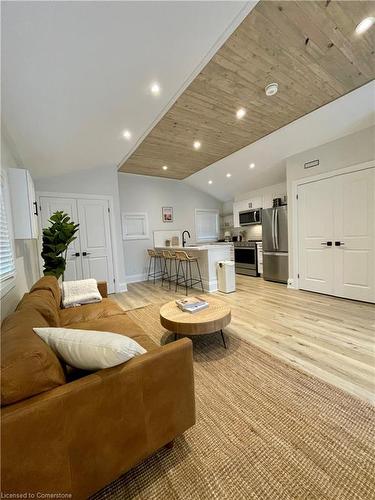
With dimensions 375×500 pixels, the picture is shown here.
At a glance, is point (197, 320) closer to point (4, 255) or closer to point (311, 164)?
point (4, 255)

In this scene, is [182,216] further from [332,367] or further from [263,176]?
[332,367]

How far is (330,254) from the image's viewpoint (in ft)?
12.1

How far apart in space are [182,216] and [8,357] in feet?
20.4

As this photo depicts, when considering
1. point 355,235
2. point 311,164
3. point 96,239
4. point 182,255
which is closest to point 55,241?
point 96,239

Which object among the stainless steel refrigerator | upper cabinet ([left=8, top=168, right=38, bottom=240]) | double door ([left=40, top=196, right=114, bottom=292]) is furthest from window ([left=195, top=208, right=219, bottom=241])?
upper cabinet ([left=8, top=168, right=38, bottom=240])

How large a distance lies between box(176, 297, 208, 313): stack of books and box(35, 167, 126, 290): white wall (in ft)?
9.87

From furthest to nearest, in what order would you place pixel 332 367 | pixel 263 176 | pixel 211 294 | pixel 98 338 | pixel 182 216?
pixel 182 216 < pixel 263 176 < pixel 211 294 < pixel 332 367 < pixel 98 338

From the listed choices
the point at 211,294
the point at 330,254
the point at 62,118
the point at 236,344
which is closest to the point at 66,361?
the point at 236,344

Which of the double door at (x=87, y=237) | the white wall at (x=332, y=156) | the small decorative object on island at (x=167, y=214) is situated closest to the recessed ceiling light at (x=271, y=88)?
the white wall at (x=332, y=156)

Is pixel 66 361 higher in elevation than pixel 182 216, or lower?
lower

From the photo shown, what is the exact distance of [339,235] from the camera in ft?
11.6

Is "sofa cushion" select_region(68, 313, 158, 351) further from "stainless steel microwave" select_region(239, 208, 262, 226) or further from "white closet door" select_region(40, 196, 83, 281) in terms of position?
"stainless steel microwave" select_region(239, 208, 262, 226)

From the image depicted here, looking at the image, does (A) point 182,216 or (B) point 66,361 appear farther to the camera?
(A) point 182,216

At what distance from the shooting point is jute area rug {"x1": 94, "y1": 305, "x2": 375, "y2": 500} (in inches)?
40.2
